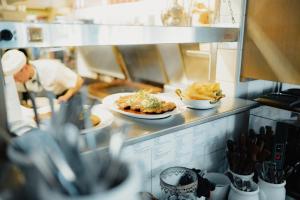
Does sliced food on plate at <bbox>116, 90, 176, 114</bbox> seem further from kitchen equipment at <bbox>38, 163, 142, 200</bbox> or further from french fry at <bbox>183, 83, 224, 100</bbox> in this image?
kitchen equipment at <bbox>38, 163, 142, 200</bbox>

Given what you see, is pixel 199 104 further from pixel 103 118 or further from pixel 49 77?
pixel 49 77

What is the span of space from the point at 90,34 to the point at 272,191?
3.19ft

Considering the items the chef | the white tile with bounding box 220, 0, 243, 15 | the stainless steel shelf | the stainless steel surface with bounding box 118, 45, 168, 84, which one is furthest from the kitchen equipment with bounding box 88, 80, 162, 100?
the stainless steel shelf

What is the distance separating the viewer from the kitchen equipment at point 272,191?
3.80 ft

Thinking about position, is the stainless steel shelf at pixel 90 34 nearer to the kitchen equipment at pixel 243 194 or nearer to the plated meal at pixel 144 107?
the plated meal at pixel 144 107

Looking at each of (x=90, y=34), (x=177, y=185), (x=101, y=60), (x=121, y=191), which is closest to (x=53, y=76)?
(x=101, y=60)

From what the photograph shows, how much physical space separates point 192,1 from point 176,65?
570 mm

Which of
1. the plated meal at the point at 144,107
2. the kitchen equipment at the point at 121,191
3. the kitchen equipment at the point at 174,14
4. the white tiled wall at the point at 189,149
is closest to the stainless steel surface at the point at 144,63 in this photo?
the kitchen equipment at the point at 174,14

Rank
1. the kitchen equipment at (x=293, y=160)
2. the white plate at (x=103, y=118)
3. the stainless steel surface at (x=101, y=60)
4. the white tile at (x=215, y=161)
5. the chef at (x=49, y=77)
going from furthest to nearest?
1. the stainless steel surface at (x=101, y=60)
2. the chef at (x=49, y=77)
3. the white tile at (x=215, y=161)
4. the kitchen equipment at (x=293, y=160)
5. the white plate at (x=103, y=118)

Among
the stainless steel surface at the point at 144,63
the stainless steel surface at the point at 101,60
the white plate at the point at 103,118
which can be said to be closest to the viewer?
the white plate at the point at 103,118

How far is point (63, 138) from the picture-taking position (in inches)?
18.7

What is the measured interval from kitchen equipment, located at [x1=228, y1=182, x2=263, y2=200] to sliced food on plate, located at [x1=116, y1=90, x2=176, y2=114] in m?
0.43

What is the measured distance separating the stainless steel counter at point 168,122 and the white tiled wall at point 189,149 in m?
0.08

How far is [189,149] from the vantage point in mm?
1249
